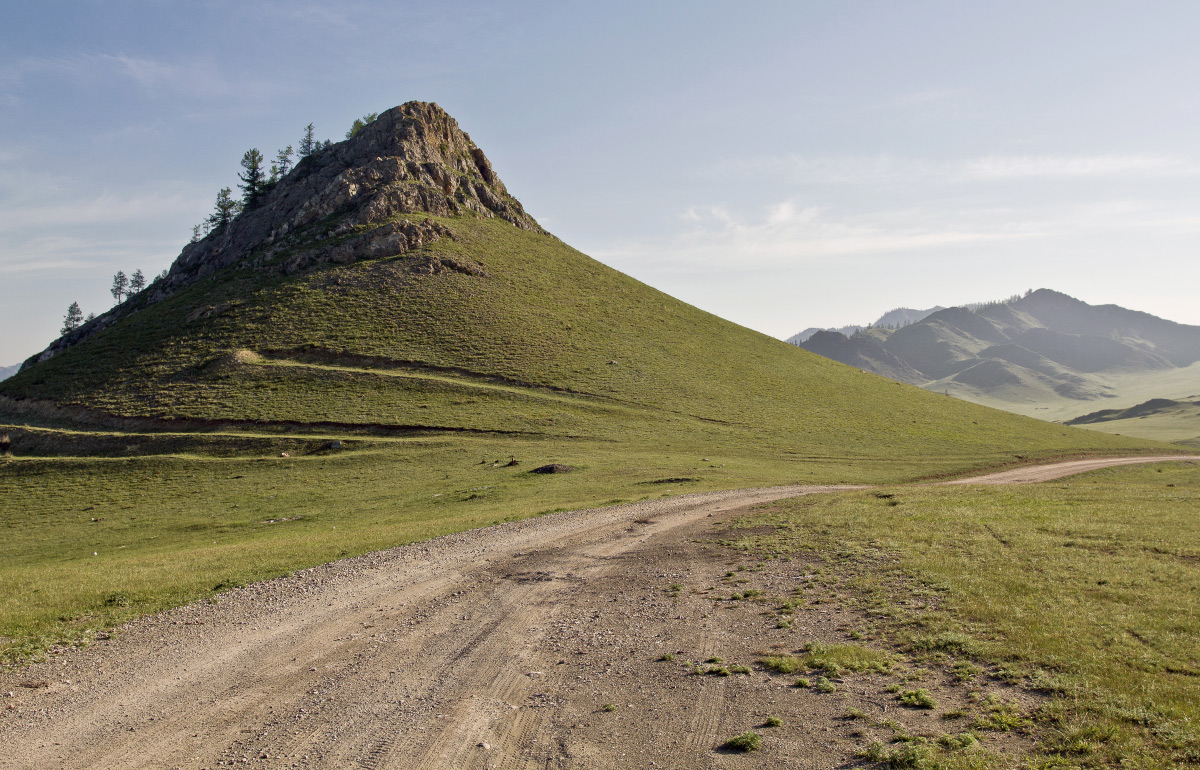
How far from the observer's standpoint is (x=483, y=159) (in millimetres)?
135375

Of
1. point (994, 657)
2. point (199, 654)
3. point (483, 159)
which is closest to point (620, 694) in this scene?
point (994, 657)

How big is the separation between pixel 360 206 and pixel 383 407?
5839 cm

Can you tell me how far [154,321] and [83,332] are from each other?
39128 mm

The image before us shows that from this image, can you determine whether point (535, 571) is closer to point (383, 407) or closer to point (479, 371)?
point (383, 407)

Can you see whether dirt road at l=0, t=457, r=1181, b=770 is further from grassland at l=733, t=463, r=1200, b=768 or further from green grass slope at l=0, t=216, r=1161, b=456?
green grass slope at l=0, t=216, r=1161, b=456

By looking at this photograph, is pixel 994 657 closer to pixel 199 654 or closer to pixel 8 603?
pixel 199 654

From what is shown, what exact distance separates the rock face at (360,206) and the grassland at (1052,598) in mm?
89481

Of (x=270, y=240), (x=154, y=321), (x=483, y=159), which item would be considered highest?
(x=483, y=159)

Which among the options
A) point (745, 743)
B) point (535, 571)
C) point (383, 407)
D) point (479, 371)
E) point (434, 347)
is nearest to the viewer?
point (745, 743)

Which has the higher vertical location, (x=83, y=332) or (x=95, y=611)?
(x=83, y=332)

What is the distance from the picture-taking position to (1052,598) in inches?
614

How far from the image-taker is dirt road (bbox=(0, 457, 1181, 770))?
10.1m

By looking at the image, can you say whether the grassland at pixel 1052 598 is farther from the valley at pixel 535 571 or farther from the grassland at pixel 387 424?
the grassland at pixel 387 424

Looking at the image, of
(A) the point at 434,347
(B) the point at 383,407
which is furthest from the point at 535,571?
(A) the point at 434,347
